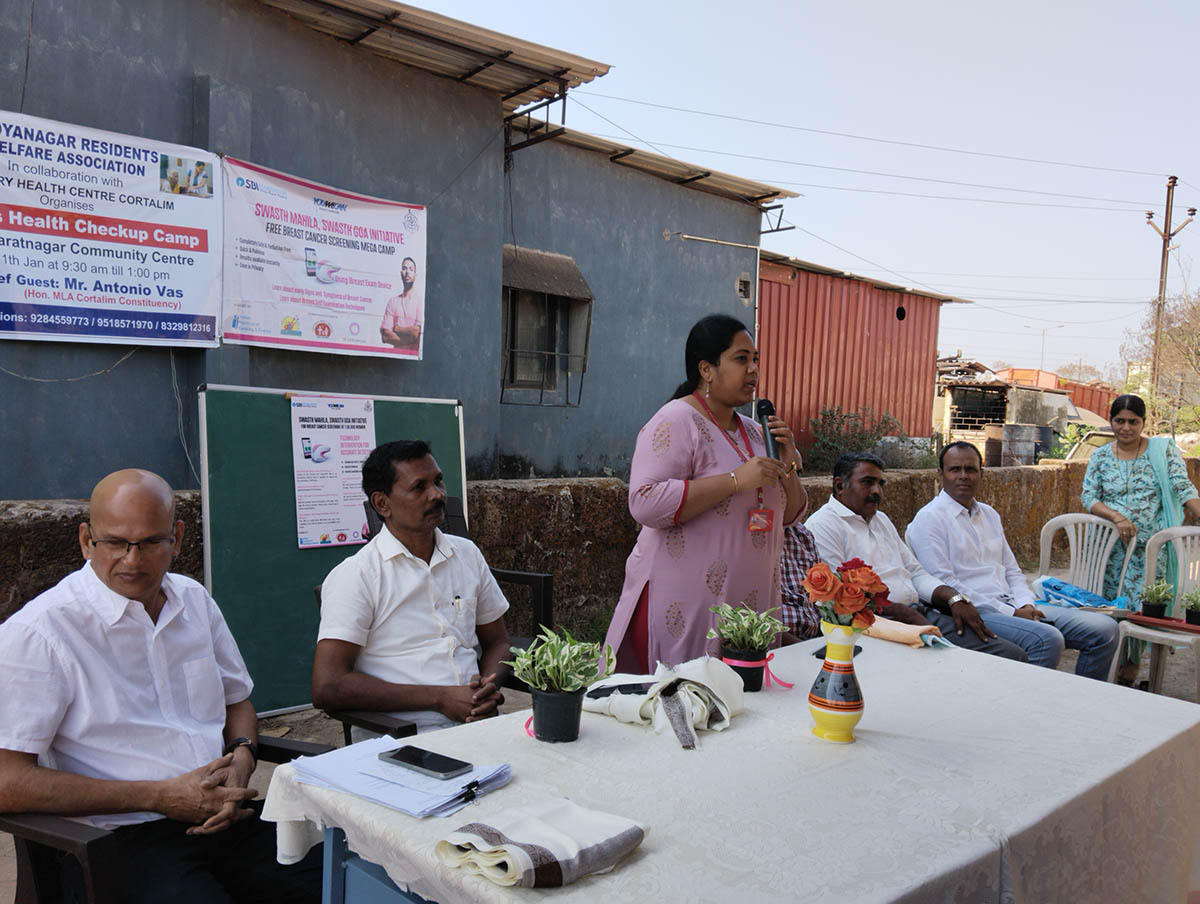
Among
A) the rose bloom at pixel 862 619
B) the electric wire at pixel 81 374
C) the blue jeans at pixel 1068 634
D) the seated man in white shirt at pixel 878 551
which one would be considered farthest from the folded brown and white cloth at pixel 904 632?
the electric wire at pixel 81 374

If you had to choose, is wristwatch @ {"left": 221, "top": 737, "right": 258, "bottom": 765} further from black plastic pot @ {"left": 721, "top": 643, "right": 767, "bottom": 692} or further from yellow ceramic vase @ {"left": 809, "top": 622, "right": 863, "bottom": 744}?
yellow ceramic vase @ {"left": 809, "top": 622, "right": 863, "bottom": 744}

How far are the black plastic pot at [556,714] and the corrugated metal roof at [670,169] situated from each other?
5.95 m

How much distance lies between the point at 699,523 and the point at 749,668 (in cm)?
59

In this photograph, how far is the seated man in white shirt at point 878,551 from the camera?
3803mm

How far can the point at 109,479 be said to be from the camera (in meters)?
1.96

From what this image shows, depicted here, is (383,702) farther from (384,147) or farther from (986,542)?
(384,147)

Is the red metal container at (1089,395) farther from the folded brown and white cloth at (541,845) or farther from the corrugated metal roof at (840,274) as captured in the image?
the folded brown and white cloth at (541,845)

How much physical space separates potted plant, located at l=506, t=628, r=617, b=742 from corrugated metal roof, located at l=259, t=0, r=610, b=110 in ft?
15.4

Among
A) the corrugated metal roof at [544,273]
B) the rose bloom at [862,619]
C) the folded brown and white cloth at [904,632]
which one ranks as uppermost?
the corrugated metal roof at [544,273]

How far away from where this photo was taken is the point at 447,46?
5.76 m

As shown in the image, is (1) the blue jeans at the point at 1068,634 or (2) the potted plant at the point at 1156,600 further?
(2) the potted plant at the point at 1156,600

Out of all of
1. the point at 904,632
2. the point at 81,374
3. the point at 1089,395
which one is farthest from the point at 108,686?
the point at 1089,395

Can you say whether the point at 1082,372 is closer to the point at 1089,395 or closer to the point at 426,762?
the point at 1089,395

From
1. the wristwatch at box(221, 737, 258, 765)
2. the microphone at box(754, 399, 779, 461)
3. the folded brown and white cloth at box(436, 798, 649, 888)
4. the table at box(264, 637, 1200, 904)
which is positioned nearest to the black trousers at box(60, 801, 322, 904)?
the wristwatch at box(221, 737, 258, 765)
